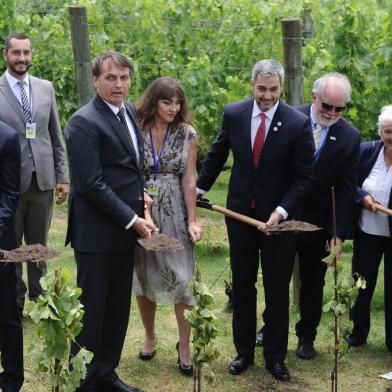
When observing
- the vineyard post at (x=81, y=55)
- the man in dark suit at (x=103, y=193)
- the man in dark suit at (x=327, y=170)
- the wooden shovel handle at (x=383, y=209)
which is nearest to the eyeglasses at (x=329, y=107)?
the man in dark suit at (x=327, y=170)

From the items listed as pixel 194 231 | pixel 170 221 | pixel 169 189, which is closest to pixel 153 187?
pixel 169 189

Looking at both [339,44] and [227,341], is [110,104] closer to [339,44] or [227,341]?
[227,341]

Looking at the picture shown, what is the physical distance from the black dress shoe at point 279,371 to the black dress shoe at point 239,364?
173mm

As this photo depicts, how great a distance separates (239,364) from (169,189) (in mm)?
1227

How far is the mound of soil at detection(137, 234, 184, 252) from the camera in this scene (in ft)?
14.9

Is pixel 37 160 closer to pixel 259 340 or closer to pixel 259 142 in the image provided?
pixel 259 142

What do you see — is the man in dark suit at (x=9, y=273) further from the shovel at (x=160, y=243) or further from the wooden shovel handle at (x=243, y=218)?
the wooden shovel handle at (x=243, y=218)

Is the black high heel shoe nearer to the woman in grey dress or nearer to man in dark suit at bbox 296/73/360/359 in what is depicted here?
the woman in grey dress

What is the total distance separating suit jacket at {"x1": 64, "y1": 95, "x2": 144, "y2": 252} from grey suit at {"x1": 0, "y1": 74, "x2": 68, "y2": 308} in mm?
1387

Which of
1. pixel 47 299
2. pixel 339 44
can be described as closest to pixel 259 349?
pixel 47 299

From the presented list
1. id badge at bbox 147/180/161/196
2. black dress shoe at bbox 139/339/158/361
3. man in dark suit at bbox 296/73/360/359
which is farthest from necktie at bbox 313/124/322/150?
black dress shoe at bbox 139/339/158/361

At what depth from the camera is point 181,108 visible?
5398mm

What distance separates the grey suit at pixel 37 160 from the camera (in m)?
6.07

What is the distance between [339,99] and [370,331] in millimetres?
2031
